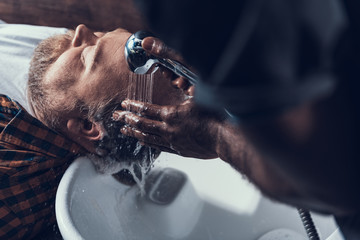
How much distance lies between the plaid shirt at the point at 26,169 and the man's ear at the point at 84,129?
0.16 ft

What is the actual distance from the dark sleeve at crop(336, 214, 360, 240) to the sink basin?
1.62ft

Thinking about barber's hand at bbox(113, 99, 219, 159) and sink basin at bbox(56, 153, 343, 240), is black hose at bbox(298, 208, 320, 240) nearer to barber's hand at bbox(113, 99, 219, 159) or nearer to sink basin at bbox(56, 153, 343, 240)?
sink basin at bbox(56, 153, 343, 240)

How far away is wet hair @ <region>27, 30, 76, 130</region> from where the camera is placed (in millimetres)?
1146

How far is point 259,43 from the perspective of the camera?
11.8 inches

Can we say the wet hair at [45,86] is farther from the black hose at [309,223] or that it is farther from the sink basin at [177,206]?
the black hose at [309,223]

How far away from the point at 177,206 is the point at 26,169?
469 millimetres

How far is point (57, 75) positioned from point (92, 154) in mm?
255

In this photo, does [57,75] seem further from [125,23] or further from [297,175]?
[297,175]

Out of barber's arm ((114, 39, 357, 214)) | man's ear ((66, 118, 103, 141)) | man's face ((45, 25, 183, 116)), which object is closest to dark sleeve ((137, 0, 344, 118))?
barber's arm ((114, 39, 357, 214))

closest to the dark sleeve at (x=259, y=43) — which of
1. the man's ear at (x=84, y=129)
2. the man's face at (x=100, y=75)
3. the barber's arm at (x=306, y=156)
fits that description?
the barber's arm at (x=306, y=156)

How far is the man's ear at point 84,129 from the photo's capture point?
1.12 meters

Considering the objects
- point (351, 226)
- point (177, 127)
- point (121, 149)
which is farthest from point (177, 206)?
point (351, 226)

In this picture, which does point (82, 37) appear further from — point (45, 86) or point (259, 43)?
point (259, 43)

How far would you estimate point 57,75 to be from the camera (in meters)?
1.12
